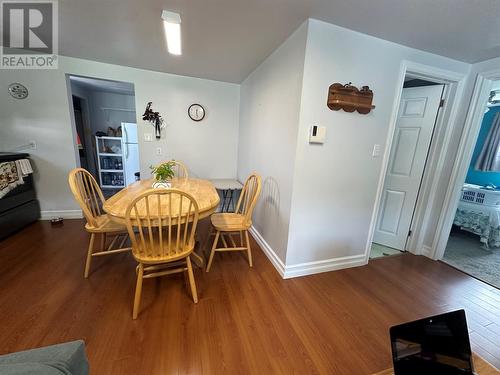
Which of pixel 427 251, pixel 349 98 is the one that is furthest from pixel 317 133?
pixel 427 251

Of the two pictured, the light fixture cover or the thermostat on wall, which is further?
the thermostat on wall

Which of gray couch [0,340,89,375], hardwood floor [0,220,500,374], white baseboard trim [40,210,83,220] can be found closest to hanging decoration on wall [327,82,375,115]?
hardwood floor [0,220,500,374]

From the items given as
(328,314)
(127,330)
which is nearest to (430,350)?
(328,314)

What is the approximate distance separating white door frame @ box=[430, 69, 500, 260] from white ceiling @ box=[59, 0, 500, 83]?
9.7 inches

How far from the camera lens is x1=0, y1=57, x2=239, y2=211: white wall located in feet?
8.88

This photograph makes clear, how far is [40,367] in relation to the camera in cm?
56

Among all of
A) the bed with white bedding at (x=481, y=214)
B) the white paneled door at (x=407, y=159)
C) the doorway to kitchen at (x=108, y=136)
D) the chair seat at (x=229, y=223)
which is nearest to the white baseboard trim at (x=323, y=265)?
the chair seat at (x=229, y=223)

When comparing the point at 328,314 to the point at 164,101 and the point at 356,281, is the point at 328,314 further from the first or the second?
the point at 164,101

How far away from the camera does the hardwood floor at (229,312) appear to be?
125 cm

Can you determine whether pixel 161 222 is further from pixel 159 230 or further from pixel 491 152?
pixel 491 152

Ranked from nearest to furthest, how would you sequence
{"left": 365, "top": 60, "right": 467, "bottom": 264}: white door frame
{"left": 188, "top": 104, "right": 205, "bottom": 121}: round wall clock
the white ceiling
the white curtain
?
1. the white ceiling
2. {"left": 365, "top": 60, "right": 467, "bottom": 264}: white door frame
3. the white curtain
4. {"left": 188, "top": 104, "right": 205, "bottom": 121}: round wall clock

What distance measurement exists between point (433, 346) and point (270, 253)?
166 cm

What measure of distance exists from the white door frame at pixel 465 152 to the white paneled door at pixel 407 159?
0.89ft

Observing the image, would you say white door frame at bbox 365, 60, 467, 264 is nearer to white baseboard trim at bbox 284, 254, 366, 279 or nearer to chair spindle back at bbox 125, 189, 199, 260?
white baseboard trim at bbox 284, 254, 366, 279
